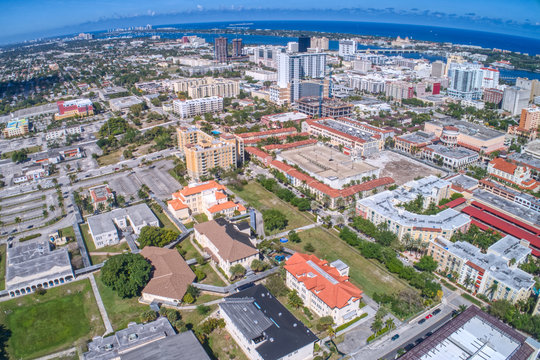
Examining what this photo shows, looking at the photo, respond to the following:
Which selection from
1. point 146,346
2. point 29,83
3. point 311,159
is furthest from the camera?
point 29,83

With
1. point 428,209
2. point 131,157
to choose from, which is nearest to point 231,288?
point 428,209

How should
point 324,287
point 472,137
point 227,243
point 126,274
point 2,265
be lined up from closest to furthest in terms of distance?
1. point 324,287
2. point 126,274
3. point 227,243
4. point 2,265
5. point 472,137

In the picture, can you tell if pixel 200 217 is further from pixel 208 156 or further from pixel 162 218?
pixel 208 156

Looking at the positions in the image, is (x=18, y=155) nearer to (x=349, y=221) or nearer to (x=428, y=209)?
(x=349, y=221)

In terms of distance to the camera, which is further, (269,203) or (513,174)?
(513,174)

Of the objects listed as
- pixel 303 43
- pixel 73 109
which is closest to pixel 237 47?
pixel 303 43

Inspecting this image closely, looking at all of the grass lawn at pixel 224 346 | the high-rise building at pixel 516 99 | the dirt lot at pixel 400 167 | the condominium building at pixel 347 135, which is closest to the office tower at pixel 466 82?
the high-rise building at pixel 516 99
